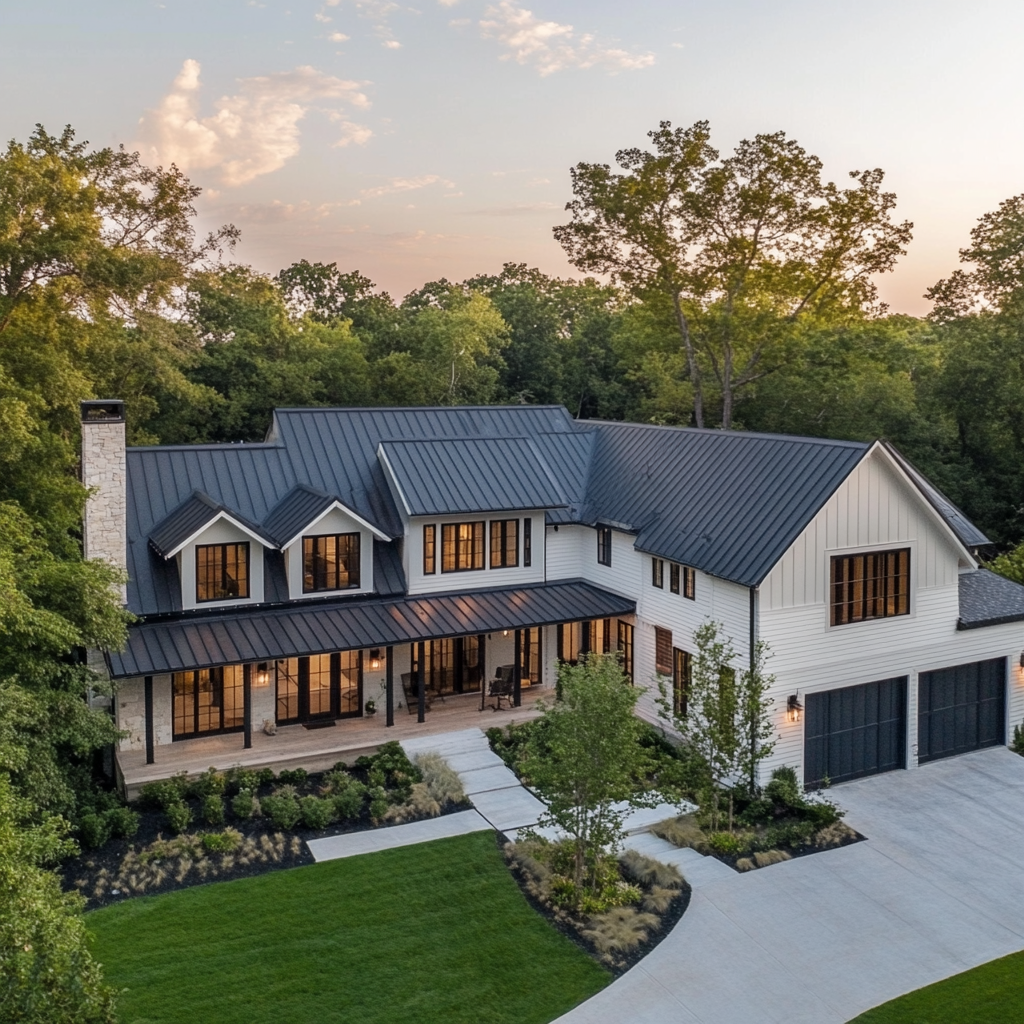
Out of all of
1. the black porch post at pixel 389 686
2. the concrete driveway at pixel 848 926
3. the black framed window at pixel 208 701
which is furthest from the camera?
the black porch post at pixel 389 686

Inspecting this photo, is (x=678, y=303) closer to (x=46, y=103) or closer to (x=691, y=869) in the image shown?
(x=46, y=103)

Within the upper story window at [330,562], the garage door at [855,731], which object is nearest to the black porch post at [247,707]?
the upper story window at [330,562]

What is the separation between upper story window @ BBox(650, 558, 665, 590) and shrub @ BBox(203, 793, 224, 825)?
9935 mm

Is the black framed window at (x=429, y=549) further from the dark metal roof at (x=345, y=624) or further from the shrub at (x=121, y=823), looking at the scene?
the shrub at (x=121, y=823)

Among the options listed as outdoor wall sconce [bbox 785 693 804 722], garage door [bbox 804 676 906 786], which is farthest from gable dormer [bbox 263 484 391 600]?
garage door [bbox 804 676 906 786]

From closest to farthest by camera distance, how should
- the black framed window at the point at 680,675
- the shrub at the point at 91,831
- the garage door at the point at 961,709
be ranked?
the shrub at the point at 91,831 < the garage door at the point at 961,709 < the black framed window at the point at 680,675

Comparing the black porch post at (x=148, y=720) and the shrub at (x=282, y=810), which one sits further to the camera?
the black porch post at (x=148, y=720)

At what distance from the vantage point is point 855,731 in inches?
708

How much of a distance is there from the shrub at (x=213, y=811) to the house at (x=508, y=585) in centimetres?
206

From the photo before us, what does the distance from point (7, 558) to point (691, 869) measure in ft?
36.7

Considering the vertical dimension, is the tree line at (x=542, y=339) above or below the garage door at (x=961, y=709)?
above

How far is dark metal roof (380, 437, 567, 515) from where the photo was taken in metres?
21.0

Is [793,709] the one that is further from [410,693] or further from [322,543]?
[322,543]

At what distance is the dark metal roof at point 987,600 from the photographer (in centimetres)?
1892
